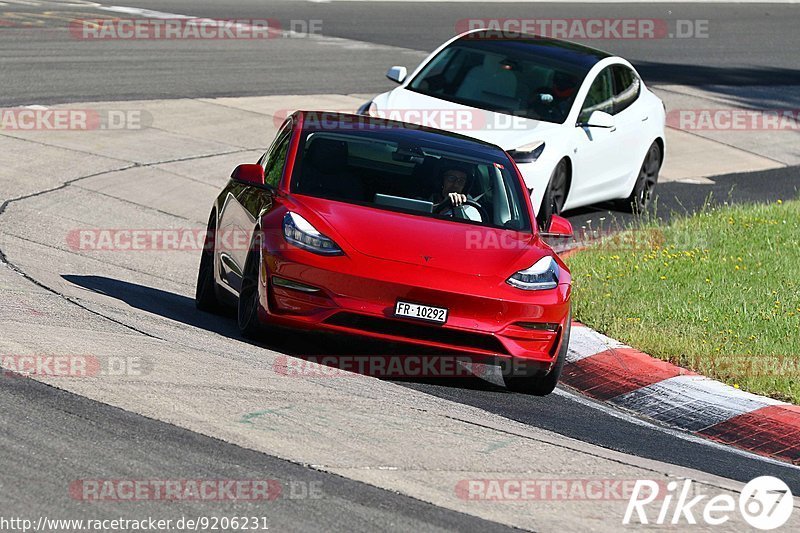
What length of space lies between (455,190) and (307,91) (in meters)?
12.1

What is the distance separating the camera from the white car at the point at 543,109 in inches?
551

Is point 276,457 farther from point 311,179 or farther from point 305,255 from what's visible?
point 311,179

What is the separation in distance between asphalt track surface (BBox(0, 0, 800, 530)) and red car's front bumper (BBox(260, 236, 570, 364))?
1.17ft

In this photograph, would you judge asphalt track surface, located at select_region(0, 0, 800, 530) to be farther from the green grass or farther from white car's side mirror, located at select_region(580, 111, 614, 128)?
white car's side mirror, located at select_region(580, 111, 614, 128)

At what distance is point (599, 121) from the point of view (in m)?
14.6
